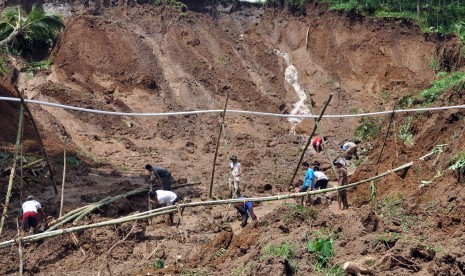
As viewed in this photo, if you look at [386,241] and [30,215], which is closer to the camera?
[386,241]

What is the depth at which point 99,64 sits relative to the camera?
→ 2666cm

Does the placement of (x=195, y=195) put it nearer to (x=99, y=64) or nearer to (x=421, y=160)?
(x=421, y=160)

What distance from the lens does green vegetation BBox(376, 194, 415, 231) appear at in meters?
10.5

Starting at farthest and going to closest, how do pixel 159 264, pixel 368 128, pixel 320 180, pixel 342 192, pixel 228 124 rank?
1. pixel 228 124
2. pixel 368 128
3. pixel 320 180
4. pixel 342 192
5. pixel 159 264

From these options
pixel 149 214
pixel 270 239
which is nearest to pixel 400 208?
pixel 270 239

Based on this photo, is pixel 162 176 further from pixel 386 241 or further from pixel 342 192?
pixel 386 241

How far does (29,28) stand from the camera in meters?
24.2

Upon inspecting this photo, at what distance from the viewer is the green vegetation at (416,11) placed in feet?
97.2

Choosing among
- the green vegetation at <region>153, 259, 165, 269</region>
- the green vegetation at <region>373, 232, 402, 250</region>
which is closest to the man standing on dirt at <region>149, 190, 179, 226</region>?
the green vegetation at <region>153, 259, 165, 269</region>

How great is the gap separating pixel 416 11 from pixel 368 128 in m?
12.0

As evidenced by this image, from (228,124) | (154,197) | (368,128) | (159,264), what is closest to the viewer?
(159,264)

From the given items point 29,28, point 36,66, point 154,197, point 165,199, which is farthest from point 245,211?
point 36,66

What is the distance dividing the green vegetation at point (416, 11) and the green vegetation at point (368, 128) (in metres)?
9.77

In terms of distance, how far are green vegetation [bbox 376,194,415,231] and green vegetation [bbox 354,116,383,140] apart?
8.10m
